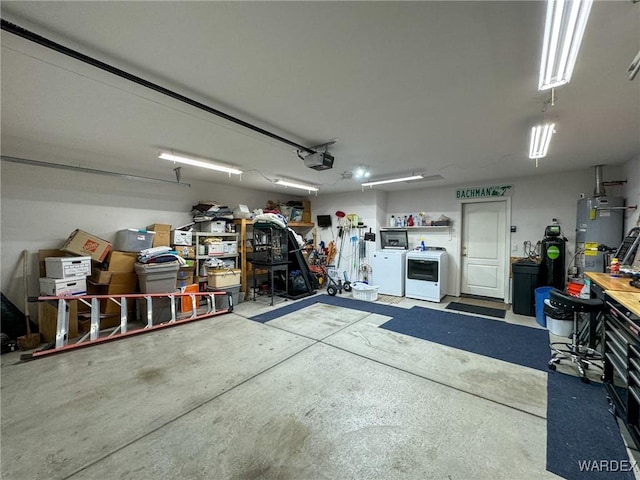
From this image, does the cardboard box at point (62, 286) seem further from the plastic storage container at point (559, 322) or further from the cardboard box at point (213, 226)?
the plastic storage container at point (559, 322)

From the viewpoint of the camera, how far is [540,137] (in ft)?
8.67

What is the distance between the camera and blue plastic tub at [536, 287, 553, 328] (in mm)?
3869

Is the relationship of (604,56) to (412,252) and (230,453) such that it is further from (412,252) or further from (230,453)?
(412,252)

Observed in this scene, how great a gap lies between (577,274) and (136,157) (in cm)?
745

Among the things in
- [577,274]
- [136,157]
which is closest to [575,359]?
[577,274]

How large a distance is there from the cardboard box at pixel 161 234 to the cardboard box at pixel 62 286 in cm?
120

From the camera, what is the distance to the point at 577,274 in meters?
4.28

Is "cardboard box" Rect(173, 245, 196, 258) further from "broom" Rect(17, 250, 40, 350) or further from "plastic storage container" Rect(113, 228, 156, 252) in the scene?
"broom" Rect(17, 250, 40, 350)

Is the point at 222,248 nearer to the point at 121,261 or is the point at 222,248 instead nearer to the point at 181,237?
the point at 181,237

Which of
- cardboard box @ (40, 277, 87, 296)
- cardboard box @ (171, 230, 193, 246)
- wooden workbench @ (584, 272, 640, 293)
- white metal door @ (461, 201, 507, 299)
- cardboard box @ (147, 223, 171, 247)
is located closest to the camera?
wooden workbench @ (584, 272, 640, 293)

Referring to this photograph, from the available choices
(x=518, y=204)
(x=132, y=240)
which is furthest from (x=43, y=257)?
(x=518, y=204)

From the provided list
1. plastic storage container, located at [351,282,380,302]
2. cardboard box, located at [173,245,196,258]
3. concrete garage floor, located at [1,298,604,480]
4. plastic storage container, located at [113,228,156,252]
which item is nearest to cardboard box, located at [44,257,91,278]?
plastic storage container, located at [113,228,156,252]

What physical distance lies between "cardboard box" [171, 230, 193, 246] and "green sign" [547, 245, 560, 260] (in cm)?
653

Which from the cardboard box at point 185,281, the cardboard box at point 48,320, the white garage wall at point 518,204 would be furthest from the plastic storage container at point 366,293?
the cardboard box at point 48,320
